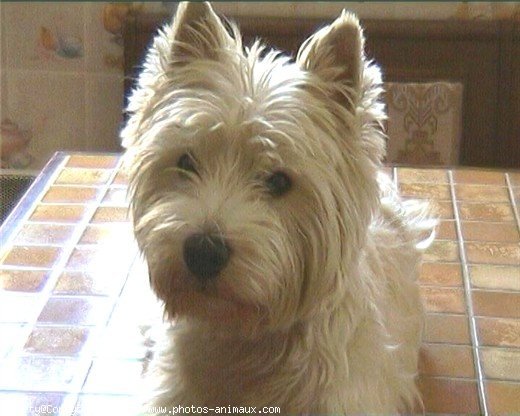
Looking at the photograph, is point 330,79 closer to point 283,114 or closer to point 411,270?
point 283,114

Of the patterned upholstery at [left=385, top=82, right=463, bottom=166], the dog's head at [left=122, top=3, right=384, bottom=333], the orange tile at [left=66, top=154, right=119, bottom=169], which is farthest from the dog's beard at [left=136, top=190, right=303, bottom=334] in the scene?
the patterned upholstery at [left=385, top=82, right=463, bottom=166]

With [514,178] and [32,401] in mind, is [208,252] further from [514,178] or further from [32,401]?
[514,178]

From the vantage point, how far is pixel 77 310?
5.13 ft

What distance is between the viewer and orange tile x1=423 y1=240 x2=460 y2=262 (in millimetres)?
1781

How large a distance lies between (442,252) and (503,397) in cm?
46

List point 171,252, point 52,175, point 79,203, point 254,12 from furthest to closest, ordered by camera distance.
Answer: point 254,12
point 52,175
point 79,203
point 171,252

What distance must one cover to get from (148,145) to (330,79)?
0.25m

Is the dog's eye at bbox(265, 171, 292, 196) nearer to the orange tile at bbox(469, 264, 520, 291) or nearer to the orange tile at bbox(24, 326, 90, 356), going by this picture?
the orange tile at bbox(24, 326, 90, 356)

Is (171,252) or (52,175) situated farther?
(52,175)

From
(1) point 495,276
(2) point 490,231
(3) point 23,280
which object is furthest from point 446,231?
(3) point 23,280

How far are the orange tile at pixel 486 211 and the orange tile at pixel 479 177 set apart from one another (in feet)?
0.37

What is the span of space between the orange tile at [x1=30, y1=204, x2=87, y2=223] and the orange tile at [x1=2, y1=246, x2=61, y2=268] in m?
0.13

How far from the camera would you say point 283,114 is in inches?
49.8

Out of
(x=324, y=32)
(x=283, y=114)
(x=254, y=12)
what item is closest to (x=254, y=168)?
(x=283, y=114)
